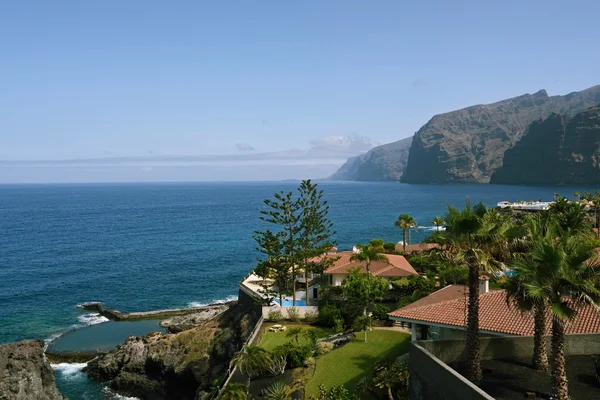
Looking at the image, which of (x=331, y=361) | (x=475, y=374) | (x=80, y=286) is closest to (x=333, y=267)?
(x=331, y=361)

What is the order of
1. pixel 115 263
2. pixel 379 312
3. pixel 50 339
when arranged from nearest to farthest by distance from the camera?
pixel 379 312, pixel 50 339, pixel 115 263

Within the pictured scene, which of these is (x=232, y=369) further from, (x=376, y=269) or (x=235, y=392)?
(x=376, y=269)

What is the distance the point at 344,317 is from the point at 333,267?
8535 millimetres

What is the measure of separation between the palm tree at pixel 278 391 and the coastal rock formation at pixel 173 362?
36.6 feet

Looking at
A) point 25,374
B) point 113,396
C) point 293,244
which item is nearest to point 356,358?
point 293,244

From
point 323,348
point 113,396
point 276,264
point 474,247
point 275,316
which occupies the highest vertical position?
point 474,247

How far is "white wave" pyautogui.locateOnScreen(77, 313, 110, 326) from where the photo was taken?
4763cm

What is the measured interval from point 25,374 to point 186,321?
54.4 ft

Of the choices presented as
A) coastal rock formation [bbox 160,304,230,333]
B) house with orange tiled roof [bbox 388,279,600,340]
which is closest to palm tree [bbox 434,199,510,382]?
house with orange tiled roof [bbox 388,279,600,340]

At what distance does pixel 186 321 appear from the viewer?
150ft

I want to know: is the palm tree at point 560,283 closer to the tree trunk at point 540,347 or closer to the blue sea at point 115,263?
the tree trunk at point 540,347

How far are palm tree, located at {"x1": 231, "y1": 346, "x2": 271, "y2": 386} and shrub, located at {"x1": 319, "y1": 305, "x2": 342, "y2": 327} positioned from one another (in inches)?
312

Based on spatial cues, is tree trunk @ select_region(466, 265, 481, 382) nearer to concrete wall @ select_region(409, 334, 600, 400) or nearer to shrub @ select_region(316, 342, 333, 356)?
concrete wall @ select_region(409, 334, 600, 400)

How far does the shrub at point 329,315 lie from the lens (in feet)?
105
